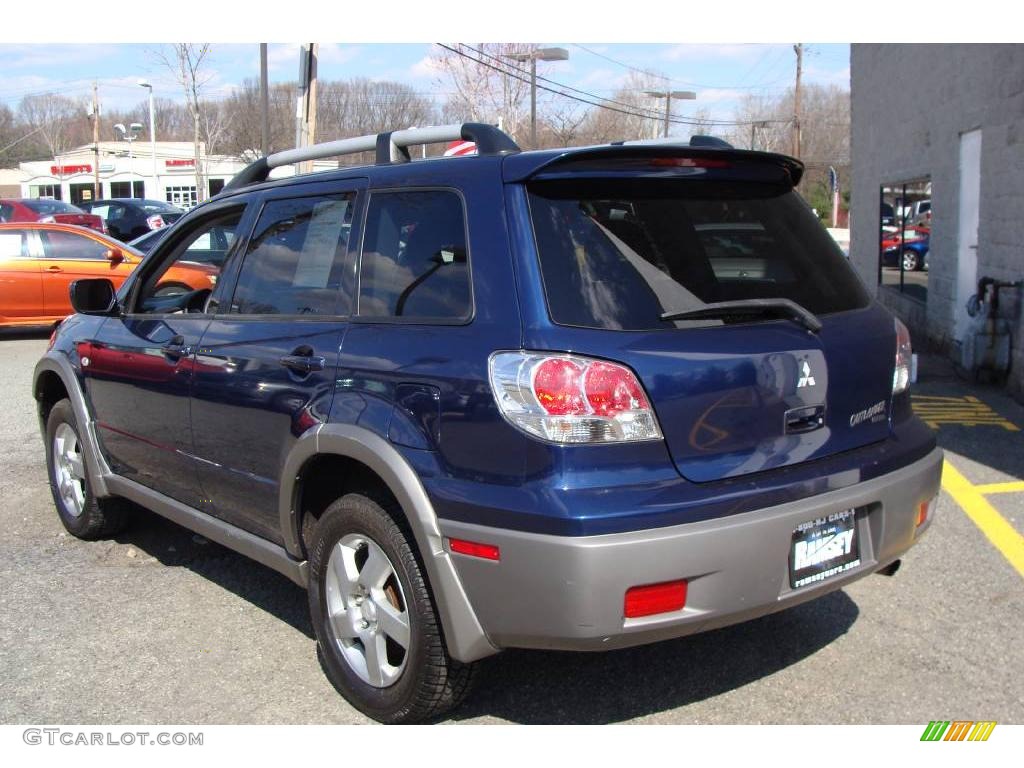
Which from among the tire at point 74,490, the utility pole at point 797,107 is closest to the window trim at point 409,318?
the tire at point 74,490

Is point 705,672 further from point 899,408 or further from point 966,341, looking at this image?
point 966,341

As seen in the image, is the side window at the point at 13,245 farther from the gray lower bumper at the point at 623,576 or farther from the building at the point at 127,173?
the building at the point at 127,173

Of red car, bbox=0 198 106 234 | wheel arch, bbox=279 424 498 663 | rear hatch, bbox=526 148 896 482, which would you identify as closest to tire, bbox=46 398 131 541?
wheel arch, bbox=279 424 498 663

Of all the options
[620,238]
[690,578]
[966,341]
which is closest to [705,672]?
[690,578]

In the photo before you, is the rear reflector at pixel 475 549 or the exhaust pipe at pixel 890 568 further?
the exhaust pipe at pixel 890 568

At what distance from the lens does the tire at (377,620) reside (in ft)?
10.6

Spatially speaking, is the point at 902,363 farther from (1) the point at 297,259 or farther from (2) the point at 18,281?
(2) the point at 18,281

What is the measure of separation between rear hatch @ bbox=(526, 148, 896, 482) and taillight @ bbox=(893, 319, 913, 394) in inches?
3.1

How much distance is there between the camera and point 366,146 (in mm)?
4121

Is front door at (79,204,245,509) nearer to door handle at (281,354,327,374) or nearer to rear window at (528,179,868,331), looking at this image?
door handle at (281,354,327,374)

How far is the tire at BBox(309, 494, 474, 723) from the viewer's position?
3219 mm

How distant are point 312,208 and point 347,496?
121cm

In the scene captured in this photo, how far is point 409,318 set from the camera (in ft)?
11.1

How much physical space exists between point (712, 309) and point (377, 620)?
1.51 metres
